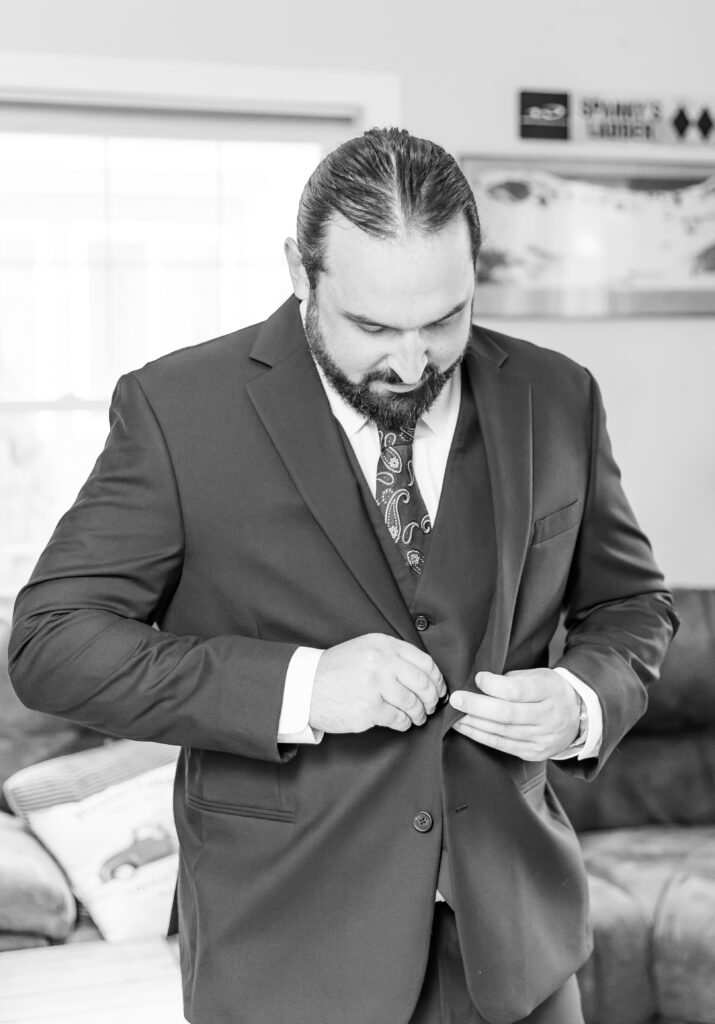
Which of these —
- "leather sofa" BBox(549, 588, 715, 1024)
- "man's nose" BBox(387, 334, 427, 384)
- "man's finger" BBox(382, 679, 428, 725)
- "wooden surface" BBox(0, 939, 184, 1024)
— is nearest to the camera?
"man's finger" BBox(382, 679, 428, 725)

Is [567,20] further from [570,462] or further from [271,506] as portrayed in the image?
[271,506]

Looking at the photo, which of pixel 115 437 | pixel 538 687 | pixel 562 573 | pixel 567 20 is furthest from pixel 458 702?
pixel 567 20

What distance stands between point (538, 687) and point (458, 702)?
0.32ft

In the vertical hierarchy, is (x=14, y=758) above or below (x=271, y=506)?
below

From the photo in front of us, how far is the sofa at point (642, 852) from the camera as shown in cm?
259

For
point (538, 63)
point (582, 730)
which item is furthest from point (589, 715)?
point (538, 63)

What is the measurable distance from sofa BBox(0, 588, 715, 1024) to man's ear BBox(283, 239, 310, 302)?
177cm

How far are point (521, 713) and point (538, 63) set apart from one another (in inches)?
117

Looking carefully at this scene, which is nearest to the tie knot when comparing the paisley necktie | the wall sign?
the paisley necktie

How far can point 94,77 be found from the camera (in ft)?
11.0

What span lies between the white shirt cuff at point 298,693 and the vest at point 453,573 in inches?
5.6

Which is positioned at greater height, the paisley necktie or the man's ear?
the man's ear

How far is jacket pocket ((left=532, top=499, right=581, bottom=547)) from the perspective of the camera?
139cm

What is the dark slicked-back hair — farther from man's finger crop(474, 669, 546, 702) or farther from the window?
the window
